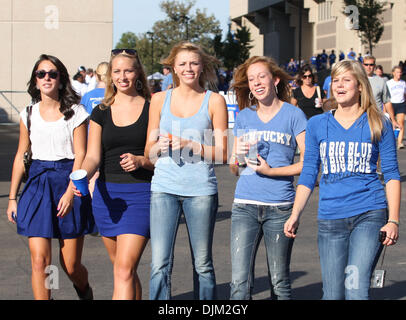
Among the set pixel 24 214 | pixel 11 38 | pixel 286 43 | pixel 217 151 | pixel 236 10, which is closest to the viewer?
pixel 217 151

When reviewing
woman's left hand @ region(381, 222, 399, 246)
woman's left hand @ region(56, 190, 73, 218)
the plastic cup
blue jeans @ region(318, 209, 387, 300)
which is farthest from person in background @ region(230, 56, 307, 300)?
woman's left hand @ region(56, 190, 73, 218)

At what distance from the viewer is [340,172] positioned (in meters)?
4.41

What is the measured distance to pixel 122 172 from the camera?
497 cm

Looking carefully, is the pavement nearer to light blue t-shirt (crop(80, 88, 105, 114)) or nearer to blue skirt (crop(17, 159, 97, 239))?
blue skirt (crop(17, 159, 97, 239))

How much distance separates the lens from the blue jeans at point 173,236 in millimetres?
4758

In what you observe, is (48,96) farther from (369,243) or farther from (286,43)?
(286,43)

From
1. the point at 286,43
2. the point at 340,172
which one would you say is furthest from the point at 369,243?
the point at 286,43

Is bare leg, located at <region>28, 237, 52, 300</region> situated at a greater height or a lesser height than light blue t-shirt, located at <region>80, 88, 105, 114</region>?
lesser

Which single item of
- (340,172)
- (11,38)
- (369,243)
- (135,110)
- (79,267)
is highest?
(11,38)

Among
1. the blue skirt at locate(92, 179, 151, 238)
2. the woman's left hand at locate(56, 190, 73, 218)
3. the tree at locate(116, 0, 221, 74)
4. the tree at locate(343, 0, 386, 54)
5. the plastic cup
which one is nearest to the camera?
the plastic cup

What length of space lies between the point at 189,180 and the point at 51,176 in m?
0.98

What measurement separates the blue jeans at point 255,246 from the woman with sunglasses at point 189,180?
16cm

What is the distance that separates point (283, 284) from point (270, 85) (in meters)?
1.22

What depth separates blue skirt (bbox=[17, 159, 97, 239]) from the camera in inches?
202
